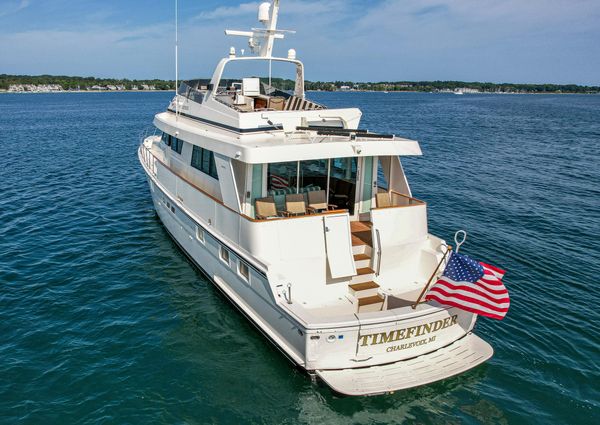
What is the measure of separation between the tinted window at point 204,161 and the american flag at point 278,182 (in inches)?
61.5

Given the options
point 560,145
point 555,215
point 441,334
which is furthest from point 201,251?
point 560,145

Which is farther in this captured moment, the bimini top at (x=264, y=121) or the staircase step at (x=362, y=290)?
the bimini top at (x=264, y=121)

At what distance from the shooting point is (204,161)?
1185 cm

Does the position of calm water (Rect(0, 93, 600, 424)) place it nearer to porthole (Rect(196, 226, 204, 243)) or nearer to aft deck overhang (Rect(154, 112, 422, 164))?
porthole (Rect(196, 226, 204, 243))

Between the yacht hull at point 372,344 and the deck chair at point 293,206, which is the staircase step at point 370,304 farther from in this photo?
the deck chair at point 293,206

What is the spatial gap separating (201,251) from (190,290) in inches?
41.0

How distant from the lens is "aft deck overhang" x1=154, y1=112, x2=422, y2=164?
8.91 meters

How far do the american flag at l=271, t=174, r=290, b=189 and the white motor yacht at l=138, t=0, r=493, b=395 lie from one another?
2cm

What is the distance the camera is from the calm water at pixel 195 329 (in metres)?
7.47

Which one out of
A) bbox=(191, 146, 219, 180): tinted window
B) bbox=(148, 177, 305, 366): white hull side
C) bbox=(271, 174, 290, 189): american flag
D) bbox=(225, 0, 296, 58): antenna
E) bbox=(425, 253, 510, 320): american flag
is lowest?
bbox=(148, 177, 305, 366): white hull side

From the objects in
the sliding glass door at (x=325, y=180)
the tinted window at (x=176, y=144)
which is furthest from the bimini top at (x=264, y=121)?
the sliding glass door at (x=325, y=180)

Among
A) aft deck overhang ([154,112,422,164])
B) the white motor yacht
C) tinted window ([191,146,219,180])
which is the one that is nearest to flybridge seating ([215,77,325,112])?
the white motor yacht

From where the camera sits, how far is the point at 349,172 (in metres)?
11.0

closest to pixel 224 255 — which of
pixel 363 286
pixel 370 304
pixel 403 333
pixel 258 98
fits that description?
pixel 363 286
